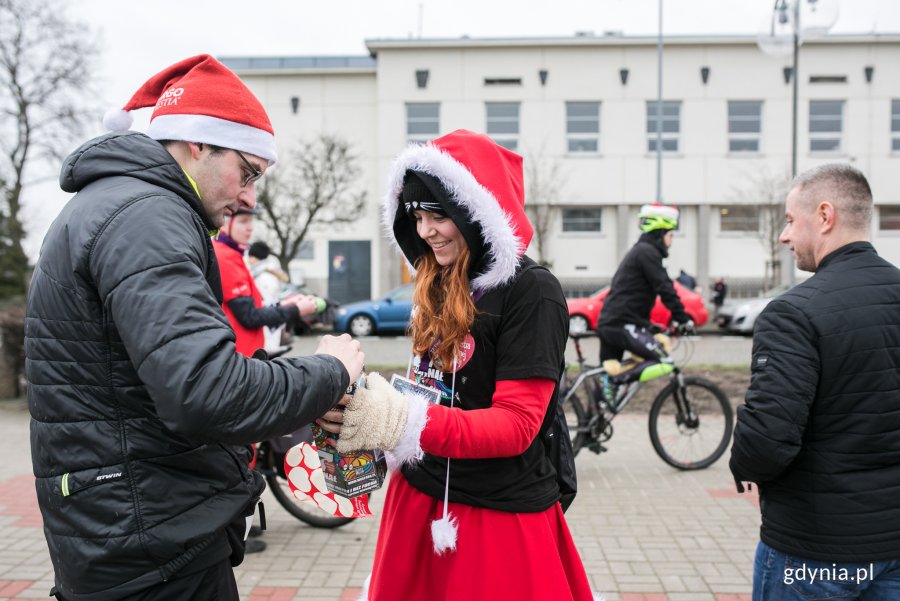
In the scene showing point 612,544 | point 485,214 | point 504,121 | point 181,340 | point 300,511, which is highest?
point 504,121

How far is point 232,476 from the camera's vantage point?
1776mm

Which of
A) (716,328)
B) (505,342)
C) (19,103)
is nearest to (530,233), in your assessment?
(505,342)

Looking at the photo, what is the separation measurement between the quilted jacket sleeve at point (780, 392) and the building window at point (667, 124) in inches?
1146

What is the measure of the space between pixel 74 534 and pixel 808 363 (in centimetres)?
201

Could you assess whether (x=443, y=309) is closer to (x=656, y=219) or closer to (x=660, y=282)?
(x=660, y=282)

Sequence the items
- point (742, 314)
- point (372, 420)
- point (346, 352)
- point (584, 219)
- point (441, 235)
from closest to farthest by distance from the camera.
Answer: point (346, 352)
point (372, 420)
point (441, 235)
point (742, 314)
point (584, 219)

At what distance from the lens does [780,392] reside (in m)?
2.18

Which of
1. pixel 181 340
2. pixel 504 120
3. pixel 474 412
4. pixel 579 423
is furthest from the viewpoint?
pixel 504 120

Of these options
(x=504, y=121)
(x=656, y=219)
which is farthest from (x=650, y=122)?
(x=656, y=219)

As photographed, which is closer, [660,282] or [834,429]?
[834,429]

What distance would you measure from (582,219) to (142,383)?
2999 cm

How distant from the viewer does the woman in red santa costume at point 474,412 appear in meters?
2.04

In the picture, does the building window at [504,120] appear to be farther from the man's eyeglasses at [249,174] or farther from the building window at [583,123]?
the man's eyeglasses at [249,174]

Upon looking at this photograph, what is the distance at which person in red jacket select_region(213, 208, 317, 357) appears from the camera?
4.41 m
